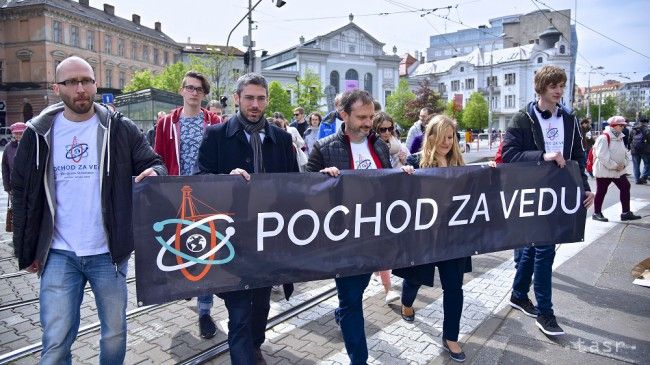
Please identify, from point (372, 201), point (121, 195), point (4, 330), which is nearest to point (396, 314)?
point (372, 201)

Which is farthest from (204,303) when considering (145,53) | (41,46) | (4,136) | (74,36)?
(145,53)

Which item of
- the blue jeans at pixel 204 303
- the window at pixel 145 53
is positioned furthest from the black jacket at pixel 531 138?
the window at pixel 145 53

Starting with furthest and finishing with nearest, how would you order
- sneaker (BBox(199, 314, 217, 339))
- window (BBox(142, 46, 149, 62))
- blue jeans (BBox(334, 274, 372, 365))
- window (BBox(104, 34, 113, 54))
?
window (BBox(142, 46, 149, 62))
window (BBox(104, 34, 113, 54))
sneaker (BBox(199, 314, 217, 339))
blue jeans (BBox(334, 274, 372, 365))

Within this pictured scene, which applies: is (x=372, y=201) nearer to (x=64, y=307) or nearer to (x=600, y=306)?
(x=64, y=307)

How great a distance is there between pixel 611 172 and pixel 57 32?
58279 millimetres

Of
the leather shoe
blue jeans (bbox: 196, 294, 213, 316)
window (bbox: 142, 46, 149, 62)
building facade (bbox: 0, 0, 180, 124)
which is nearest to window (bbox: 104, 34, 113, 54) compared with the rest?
building facade (bbox: 0, 0, 180, 124)

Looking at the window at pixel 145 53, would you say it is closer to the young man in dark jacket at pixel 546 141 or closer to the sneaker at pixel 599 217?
the sneaker at pixel 599 217

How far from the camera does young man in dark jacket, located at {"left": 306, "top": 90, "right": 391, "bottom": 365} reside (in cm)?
335

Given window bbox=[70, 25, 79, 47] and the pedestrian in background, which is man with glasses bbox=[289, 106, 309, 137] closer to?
the pedestrian in background

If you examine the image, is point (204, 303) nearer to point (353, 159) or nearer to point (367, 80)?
point (353, 159)

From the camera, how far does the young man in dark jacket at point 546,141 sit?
4203 millimetres

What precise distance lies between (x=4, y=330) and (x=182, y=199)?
264 centimetres

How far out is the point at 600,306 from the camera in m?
4.91

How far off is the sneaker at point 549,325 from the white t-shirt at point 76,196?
136 inches
